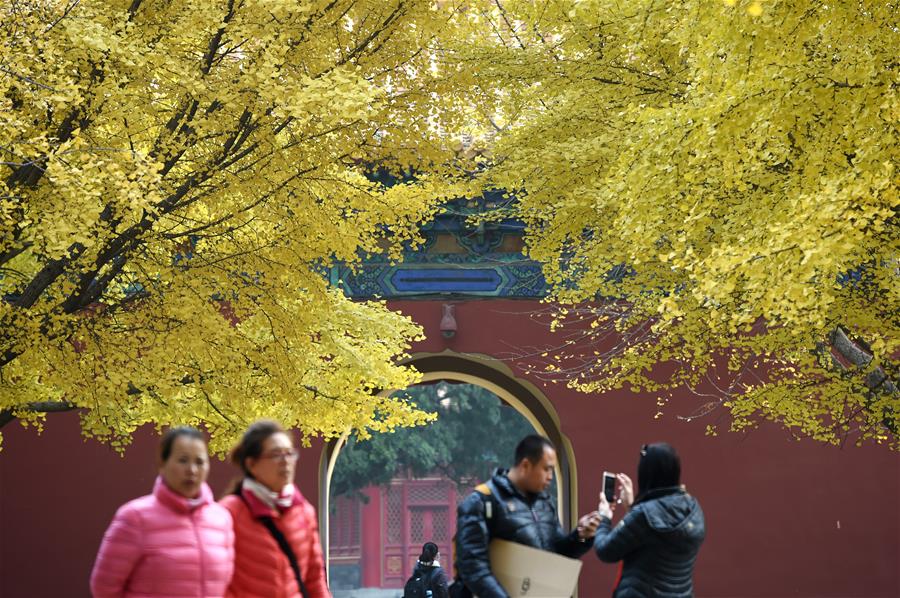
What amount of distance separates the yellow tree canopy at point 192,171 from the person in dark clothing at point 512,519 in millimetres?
3303

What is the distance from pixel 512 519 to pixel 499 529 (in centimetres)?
6

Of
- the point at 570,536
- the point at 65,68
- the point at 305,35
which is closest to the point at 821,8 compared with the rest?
the point at 305,35

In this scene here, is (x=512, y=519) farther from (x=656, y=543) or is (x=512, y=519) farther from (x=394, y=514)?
(x=394, y=514)

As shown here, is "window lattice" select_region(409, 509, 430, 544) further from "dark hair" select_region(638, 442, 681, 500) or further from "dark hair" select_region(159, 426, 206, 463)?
"dark hair" select_region(159, 426, 206, 463)

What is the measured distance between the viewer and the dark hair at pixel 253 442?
4309mm

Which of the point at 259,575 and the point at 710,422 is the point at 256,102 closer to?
the point at 259,575

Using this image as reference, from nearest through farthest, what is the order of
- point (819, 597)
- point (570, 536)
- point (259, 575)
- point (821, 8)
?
point (259, 575)
point (570, 536)
point (821, 8)
point (819, 597)

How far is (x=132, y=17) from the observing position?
8.27 m

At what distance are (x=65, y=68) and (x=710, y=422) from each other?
386 inches

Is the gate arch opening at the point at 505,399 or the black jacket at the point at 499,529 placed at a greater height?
the gate arch opening at the point at 505,399

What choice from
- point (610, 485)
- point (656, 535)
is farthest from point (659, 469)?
point (610, 485)

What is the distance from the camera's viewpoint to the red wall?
1496cm

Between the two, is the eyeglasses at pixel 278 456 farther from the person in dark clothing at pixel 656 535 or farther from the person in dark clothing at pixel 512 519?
the person in dark clothing at pixel 656 535

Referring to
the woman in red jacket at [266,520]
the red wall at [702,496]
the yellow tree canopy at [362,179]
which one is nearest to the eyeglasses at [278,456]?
the woman in red jacket at [266,520]
